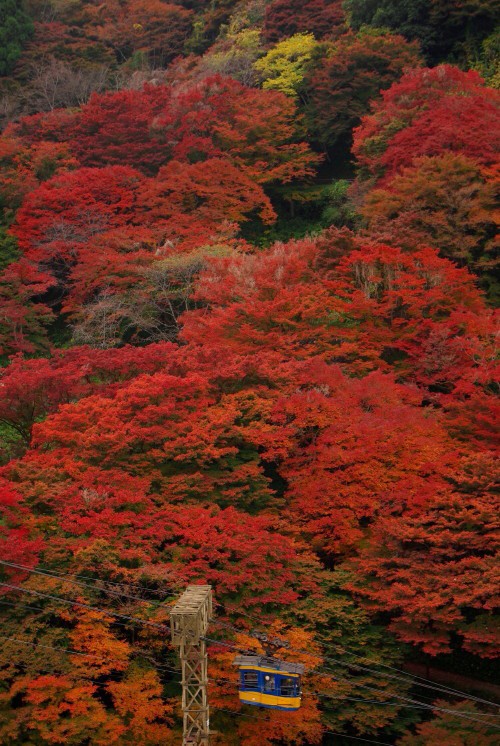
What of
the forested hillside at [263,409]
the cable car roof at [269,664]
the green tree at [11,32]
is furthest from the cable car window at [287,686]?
the green tree at [11,32]

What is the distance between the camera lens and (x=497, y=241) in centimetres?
2852

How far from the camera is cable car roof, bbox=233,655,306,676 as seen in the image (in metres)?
15.8

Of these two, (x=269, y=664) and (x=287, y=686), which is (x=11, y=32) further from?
(x=287, y=686)

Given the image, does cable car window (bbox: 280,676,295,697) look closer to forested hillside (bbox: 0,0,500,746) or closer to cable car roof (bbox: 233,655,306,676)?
cable car roof (bbox: 233,655,306,676)

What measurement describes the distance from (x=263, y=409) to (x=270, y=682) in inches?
313

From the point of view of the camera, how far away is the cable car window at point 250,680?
1592 centimetres

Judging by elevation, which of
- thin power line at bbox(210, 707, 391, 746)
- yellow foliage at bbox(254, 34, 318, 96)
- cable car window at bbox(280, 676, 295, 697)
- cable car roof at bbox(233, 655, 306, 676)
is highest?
yellow foliage at bbox(254, 34, 318, 96)

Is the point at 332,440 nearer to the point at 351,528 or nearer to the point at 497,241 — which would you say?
the point at 351,528

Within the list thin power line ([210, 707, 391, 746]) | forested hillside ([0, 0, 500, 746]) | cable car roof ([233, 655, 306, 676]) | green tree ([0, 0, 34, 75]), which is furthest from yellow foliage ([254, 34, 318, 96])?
cable car roof ([233, 655, 306, 676])

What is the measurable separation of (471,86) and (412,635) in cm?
2593

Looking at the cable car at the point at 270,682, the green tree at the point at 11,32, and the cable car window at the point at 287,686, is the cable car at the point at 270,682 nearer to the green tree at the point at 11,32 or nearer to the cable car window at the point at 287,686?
the cable car window at the point at 287,686

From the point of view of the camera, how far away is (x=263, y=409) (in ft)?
72.1

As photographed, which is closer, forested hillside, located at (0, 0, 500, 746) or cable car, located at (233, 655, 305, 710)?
cable car, located at (233, 655, 305, 710)

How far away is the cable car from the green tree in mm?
50315
